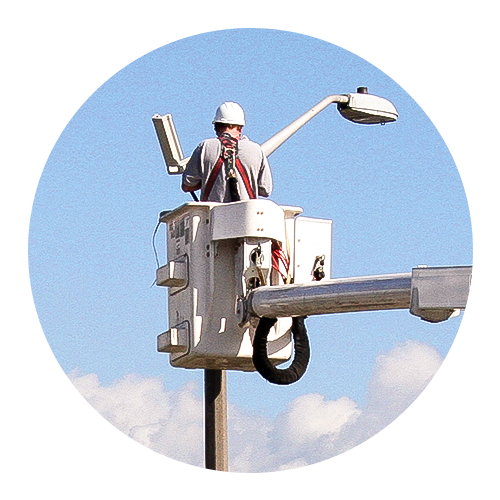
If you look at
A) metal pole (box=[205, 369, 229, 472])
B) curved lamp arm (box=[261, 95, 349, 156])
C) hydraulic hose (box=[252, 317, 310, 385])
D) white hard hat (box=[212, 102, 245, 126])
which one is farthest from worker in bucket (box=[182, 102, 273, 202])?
metal pole (box=[205, 369, 229, 472])

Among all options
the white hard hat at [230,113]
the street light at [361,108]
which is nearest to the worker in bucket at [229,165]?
the white hard hat at [230,113]

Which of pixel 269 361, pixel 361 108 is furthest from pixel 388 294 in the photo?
pixel 361 108

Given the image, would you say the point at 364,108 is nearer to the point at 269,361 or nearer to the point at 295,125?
the point at 295,125

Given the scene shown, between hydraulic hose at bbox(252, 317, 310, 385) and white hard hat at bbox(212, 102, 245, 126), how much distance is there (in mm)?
1670

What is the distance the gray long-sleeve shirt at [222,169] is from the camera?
11.4m

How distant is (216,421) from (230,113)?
237 centimetres

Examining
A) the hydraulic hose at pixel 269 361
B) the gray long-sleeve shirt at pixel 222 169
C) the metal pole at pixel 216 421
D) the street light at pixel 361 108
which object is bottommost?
the metal pole at pixel 216 421

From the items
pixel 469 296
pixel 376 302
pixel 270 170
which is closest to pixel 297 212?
pixel 270 170

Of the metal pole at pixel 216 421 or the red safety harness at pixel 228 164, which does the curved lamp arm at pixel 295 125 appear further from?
the metal pole at pixel 216 421

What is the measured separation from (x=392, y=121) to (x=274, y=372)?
2.85 metres

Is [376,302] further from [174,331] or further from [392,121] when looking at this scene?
[392,121]

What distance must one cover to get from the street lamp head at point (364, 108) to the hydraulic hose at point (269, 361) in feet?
7.67

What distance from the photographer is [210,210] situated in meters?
11.2

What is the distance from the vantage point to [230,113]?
1155 cm
